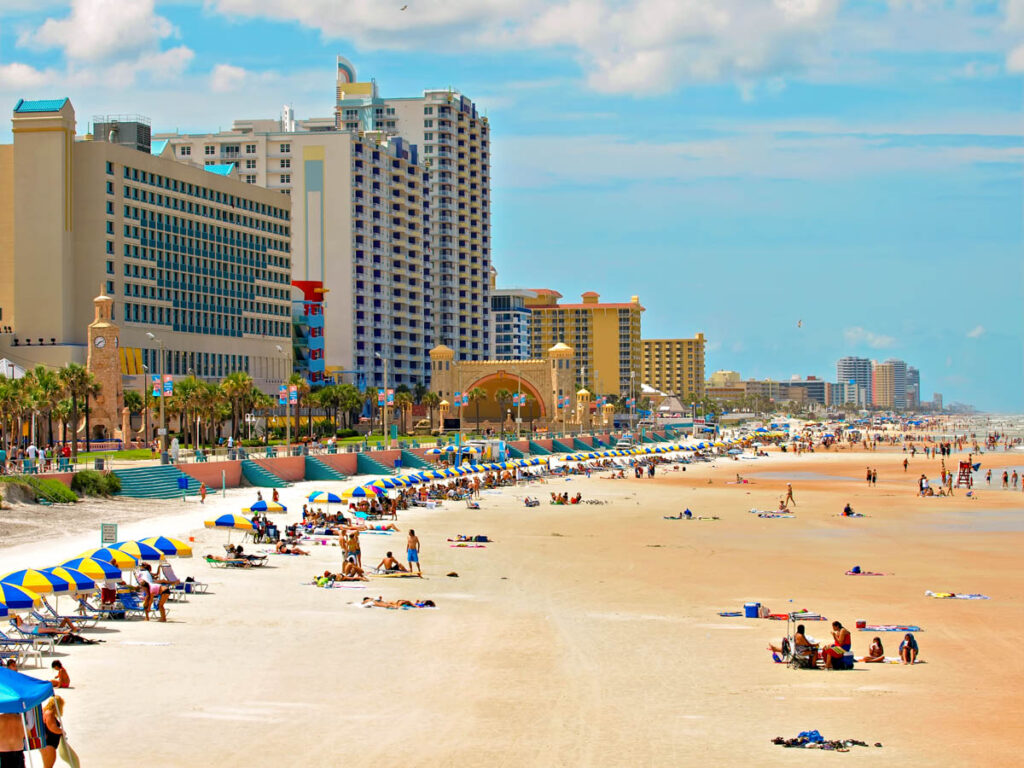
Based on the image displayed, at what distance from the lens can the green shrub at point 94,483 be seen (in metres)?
45.4

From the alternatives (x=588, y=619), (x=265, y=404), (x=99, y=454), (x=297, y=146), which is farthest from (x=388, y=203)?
(x=588, y=619)

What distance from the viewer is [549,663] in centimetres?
2192

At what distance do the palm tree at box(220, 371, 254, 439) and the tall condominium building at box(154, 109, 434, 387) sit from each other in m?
45.9

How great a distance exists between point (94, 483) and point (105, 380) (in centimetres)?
2756

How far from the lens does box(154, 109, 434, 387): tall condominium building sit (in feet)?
442

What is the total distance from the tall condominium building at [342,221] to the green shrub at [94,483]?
80610mm

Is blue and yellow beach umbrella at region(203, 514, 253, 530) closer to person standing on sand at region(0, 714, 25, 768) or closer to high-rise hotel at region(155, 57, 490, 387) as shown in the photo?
person standing on sand at region(0, 714, 25, 768)

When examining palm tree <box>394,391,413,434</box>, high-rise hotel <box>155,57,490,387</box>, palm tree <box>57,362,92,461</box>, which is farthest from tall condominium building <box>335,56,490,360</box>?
palm tree <box>57,362,92,461</box>

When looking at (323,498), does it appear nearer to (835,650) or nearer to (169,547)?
(169,547)

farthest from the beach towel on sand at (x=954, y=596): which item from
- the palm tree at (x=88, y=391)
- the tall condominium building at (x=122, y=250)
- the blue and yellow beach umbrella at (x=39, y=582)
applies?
the tall condominium building at (x=122, y=250)

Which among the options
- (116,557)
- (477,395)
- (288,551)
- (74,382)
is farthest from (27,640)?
(477,395)

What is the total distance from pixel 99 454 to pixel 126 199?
35.1m

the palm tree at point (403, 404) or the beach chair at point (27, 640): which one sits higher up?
the palm tree at point (403, 404)

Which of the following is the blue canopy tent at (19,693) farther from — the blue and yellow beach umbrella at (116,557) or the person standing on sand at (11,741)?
the blue and yellow beach umbrella at (116,557)
